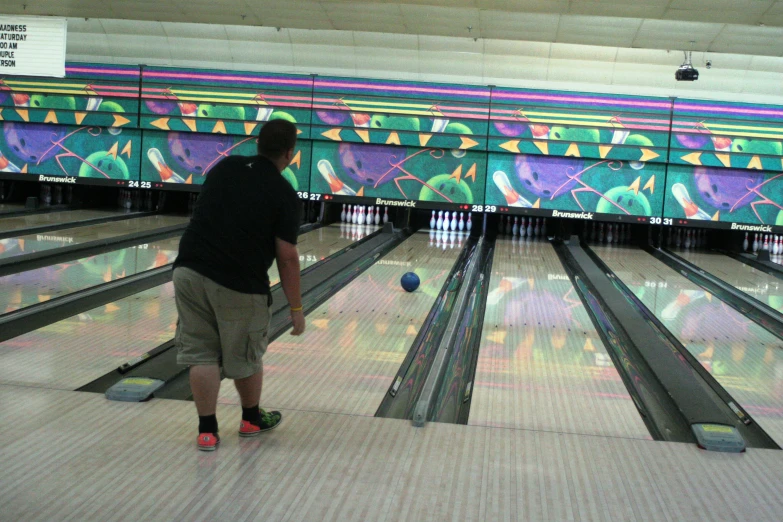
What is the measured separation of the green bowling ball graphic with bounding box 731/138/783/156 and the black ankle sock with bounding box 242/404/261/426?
727cm

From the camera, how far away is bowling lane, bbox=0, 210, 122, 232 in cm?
759

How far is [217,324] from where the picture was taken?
8.16 ft

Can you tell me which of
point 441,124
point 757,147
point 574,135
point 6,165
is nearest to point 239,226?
point 441,124

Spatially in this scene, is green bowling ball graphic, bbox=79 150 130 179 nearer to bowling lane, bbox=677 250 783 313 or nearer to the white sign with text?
the white sign with text

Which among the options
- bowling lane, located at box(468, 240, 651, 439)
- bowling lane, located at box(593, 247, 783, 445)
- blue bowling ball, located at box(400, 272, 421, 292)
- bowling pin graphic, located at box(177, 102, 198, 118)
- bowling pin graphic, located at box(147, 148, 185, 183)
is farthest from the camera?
bowling pin graphic, located at box(147, 148, 185, 183)

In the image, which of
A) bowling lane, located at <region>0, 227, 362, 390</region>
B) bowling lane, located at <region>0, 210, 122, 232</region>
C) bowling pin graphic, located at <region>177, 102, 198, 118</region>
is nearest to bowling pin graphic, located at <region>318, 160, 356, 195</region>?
bowling pin graphic, located at <region>177, 102, 198, 118</region>

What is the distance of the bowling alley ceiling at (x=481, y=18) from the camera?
502 centimetres

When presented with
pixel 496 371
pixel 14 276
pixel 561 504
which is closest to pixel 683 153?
pixel 496 371

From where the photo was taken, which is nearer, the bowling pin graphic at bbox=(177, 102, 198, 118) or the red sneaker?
the red sneaker

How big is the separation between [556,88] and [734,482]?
6.74 metres

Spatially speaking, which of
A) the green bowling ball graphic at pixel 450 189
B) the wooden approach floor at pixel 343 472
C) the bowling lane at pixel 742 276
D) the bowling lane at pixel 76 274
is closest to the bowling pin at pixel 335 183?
the green bowling ball graphic at pixel 450 189

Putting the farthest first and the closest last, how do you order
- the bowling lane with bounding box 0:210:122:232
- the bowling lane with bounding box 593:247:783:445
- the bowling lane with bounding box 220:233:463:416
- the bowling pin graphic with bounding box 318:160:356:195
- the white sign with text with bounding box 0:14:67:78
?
1. the bowling pin graphic with bounding box 318:160:356:195
2. the bowling lane with bounding box 0:210:122:232
3. the white sign with text with bounding box 0:14:67:78
4. the bowling lane with bounding box 593:247:783:445
5. the bowling lane with bounding box 220:233:463:416

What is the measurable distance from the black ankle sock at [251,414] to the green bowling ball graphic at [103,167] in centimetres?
726

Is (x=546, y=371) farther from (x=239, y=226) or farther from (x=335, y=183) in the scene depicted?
(x=335, y=183)
